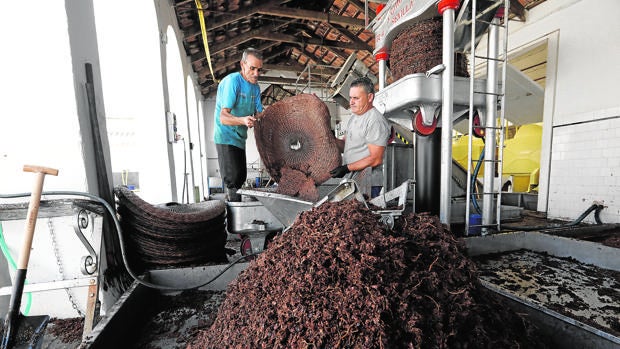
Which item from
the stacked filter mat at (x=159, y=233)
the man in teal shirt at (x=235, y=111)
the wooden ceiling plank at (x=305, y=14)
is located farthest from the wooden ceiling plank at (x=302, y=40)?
the stacked filter mat at (x=159, y=233)

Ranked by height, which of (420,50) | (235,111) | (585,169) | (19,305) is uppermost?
(420,50)

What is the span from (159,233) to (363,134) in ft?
5.52

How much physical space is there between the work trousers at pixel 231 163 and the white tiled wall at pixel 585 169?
4010 millimetres

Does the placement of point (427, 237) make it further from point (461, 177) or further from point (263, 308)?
point (461, 177)

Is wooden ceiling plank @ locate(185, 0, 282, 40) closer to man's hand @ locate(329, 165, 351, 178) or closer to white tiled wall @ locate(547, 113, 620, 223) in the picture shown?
man's hand @ locate(329, 165, 351, 178)

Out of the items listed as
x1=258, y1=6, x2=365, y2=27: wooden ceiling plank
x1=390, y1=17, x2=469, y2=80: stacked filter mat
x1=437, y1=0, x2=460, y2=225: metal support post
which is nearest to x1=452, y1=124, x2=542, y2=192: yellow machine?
x1=390, y1=17, x2=469, y2=80: stacked filter mat

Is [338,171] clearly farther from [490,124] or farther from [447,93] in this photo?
[490,124]

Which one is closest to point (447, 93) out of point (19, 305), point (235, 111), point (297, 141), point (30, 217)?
point (297, 141)

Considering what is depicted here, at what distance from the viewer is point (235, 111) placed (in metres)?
2.26

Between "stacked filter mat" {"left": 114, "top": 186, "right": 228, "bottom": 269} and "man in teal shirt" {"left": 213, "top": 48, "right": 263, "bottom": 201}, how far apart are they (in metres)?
0.64

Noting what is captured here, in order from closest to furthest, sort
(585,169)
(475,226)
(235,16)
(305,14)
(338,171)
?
(338,171)
(475,226)
(585,169)
(235,16)
(305,14)

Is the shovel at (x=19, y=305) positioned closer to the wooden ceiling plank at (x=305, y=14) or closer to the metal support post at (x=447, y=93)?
the metal support post at (x=447, y=93)

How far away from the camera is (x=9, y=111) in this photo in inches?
50.8

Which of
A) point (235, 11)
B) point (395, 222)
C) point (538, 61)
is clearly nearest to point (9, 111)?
point (395, 222)
